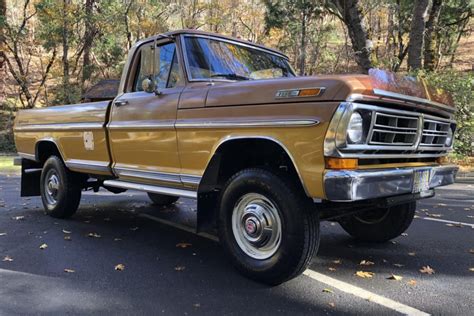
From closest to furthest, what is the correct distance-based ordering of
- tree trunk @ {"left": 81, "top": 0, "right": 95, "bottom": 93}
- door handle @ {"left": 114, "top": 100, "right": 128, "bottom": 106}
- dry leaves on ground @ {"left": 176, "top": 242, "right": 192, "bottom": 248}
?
dry leaves on ground @ {"left": 176, "top": 242, "right": 192, "bottom": 248} → door handle @ {"left": 114, "top": 100, "right": 128, "bottom": 106} → tree trunk @ {"left": 81, "top": 0, "right": 95, "bottom": 93}

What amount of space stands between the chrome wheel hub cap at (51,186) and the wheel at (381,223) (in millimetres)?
4122

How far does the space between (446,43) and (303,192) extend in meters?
32.6

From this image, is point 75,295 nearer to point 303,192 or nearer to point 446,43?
point 303,192

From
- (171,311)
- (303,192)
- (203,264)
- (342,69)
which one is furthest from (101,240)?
(342,69)

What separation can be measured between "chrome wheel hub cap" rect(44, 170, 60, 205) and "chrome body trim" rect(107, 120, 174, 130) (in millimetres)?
1844

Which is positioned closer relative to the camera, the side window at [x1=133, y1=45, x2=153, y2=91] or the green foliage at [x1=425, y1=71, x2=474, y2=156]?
the side window at [x1=133, y1=45, x2=153, y2=91]

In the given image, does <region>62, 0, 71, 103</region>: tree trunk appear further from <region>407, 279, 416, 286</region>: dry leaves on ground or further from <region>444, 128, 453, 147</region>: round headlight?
<region>407, 279, 416, 286</region>: dry leaves on ground

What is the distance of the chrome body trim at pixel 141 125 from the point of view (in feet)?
15.4

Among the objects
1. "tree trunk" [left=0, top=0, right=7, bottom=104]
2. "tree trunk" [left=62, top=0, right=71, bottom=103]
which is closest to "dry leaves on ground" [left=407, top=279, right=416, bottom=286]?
"tree trunk" [left=62, top=0, right=71, bottom=103]

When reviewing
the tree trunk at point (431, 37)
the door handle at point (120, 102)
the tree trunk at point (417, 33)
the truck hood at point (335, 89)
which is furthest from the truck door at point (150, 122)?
the tree trunk at point (431, 37)

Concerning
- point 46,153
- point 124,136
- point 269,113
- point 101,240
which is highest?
point 269,113

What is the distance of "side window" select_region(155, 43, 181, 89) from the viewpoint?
4.85 metres

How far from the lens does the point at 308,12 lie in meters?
25.3

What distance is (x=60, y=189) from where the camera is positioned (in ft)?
21.8
